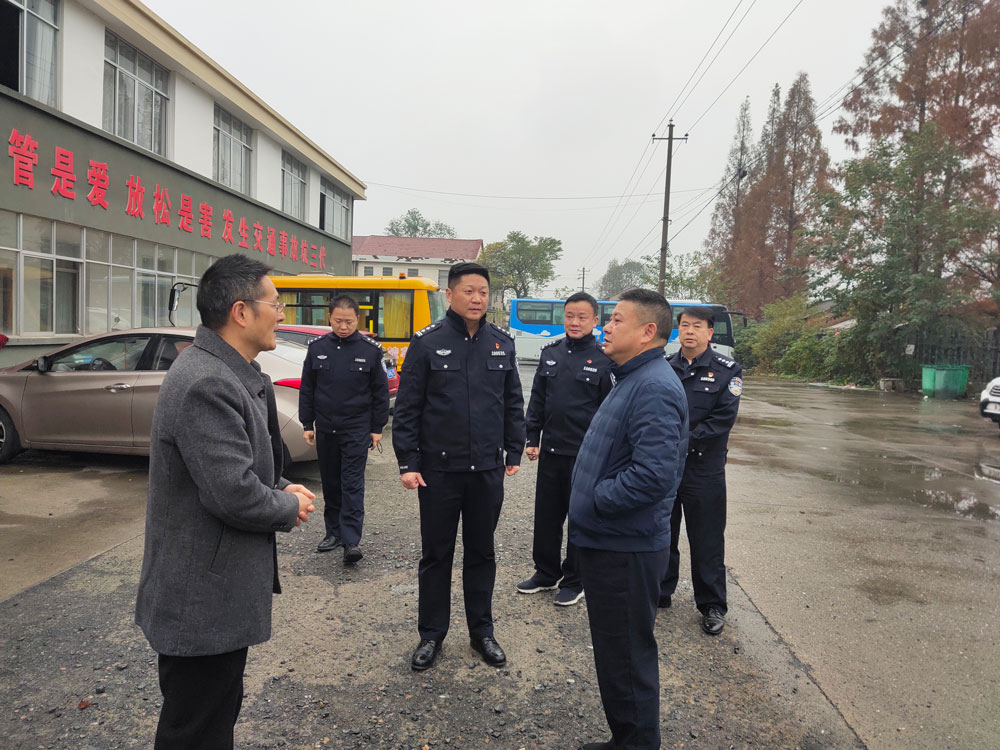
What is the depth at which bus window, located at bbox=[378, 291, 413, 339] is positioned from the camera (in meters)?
12.7

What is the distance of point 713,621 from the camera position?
11.9ft

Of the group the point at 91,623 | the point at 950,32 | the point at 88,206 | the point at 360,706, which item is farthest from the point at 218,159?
the point at 950,32

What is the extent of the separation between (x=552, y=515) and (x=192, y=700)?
2.61 meters

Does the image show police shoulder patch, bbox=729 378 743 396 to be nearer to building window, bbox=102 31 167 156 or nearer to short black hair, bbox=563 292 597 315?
short black hair, bbox=563 292 597 315

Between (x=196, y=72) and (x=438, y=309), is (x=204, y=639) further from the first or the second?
(x=196, y=72)

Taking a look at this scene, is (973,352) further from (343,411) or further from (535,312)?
(343,411)

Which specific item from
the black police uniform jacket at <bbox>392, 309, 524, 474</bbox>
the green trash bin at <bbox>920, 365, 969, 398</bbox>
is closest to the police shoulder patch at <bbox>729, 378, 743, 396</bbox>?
the black police uniform jacket at <bbox>392, 309, 524, 474</bbox>

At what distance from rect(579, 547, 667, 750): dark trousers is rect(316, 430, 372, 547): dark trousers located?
253 cm

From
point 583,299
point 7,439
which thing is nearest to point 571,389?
point 583,299

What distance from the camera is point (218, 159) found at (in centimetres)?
1747

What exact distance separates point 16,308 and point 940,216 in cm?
2190

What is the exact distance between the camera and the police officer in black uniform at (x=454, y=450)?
3217 millimetres

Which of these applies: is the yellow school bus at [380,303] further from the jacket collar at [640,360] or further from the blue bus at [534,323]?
the blue bus at [534,323]

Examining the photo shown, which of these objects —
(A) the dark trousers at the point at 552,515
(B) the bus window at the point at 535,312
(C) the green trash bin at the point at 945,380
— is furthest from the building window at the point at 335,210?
(A) the dark trousers at the point at 552,515
